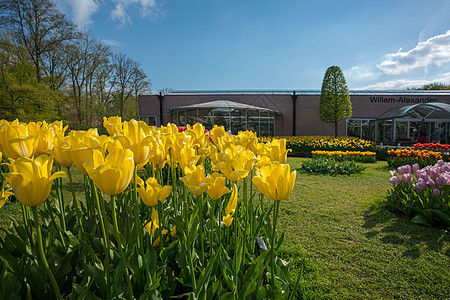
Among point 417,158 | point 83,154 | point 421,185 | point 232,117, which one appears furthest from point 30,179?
point 232,117

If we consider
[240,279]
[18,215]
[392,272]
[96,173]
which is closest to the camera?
[96,173]

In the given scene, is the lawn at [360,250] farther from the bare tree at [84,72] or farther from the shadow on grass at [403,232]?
the bare tree at [84,72]

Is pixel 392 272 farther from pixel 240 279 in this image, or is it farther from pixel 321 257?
pixel 240 279

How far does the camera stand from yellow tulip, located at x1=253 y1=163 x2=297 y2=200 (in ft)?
3.01

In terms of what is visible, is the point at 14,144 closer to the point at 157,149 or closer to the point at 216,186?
the point at 157,149

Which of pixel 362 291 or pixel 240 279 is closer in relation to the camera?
pixel 240 279

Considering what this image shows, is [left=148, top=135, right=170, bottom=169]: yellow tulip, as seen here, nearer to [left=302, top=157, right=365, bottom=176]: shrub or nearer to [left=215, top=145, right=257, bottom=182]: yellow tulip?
[left=215, top=145, right=257, bottom=182]: yellow tulip

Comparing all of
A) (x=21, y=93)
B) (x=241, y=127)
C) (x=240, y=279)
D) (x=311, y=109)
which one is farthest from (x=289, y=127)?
(x=240, y=279)

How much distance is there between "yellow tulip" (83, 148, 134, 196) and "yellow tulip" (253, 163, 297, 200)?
47cm

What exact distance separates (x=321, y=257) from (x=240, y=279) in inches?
58.9

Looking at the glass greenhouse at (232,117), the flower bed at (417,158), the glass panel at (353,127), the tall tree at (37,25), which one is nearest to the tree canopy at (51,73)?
the tall tree at (37,25)

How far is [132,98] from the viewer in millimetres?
27172

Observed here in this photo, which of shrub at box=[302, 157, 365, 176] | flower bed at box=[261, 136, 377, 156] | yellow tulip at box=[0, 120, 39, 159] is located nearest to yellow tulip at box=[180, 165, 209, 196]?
yellow tulip at box=[0, 120, 39, 159]

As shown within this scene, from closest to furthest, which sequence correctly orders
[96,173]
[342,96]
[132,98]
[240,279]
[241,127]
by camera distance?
[96,173] < [240,279] < [342,96] < [241,127] < [132,98]
